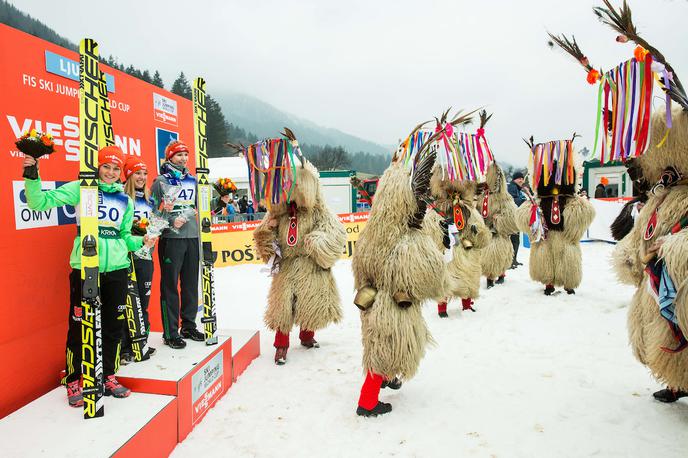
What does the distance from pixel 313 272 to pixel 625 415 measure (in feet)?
7.78

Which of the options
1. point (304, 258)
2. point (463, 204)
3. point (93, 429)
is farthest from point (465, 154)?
point (93, 429)

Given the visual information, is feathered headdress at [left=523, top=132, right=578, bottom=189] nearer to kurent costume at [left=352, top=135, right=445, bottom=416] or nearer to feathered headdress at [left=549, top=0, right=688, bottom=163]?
feathered headdress at [left=549, top=0, right=688, bottom=163]

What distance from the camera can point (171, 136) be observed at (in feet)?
13.3

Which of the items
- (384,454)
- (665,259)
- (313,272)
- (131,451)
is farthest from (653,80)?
(131,451)

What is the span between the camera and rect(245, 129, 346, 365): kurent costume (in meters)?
3.38

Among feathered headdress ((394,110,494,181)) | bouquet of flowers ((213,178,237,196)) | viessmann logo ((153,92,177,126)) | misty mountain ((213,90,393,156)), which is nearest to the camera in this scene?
bouquet of flowers ((213,178,237,196))

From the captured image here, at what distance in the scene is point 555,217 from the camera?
507cm

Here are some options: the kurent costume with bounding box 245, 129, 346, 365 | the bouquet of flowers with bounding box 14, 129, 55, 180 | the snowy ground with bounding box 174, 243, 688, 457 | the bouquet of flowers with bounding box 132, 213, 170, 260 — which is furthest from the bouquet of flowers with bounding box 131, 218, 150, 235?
the snowy ground with bounding box 174, 243, 688, 457

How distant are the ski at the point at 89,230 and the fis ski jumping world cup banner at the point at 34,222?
0.69 meters

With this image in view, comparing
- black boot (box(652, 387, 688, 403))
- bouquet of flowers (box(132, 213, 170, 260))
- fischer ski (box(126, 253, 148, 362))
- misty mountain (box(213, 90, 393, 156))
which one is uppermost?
misty mountain (box(213, 90, 393, 156))

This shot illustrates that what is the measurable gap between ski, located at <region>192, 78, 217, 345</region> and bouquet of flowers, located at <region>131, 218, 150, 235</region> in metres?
0.53

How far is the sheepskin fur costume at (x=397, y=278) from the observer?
249 cm

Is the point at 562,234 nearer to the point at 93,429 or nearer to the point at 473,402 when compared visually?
the point at 473,402

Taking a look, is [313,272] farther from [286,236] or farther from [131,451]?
[131,451]
